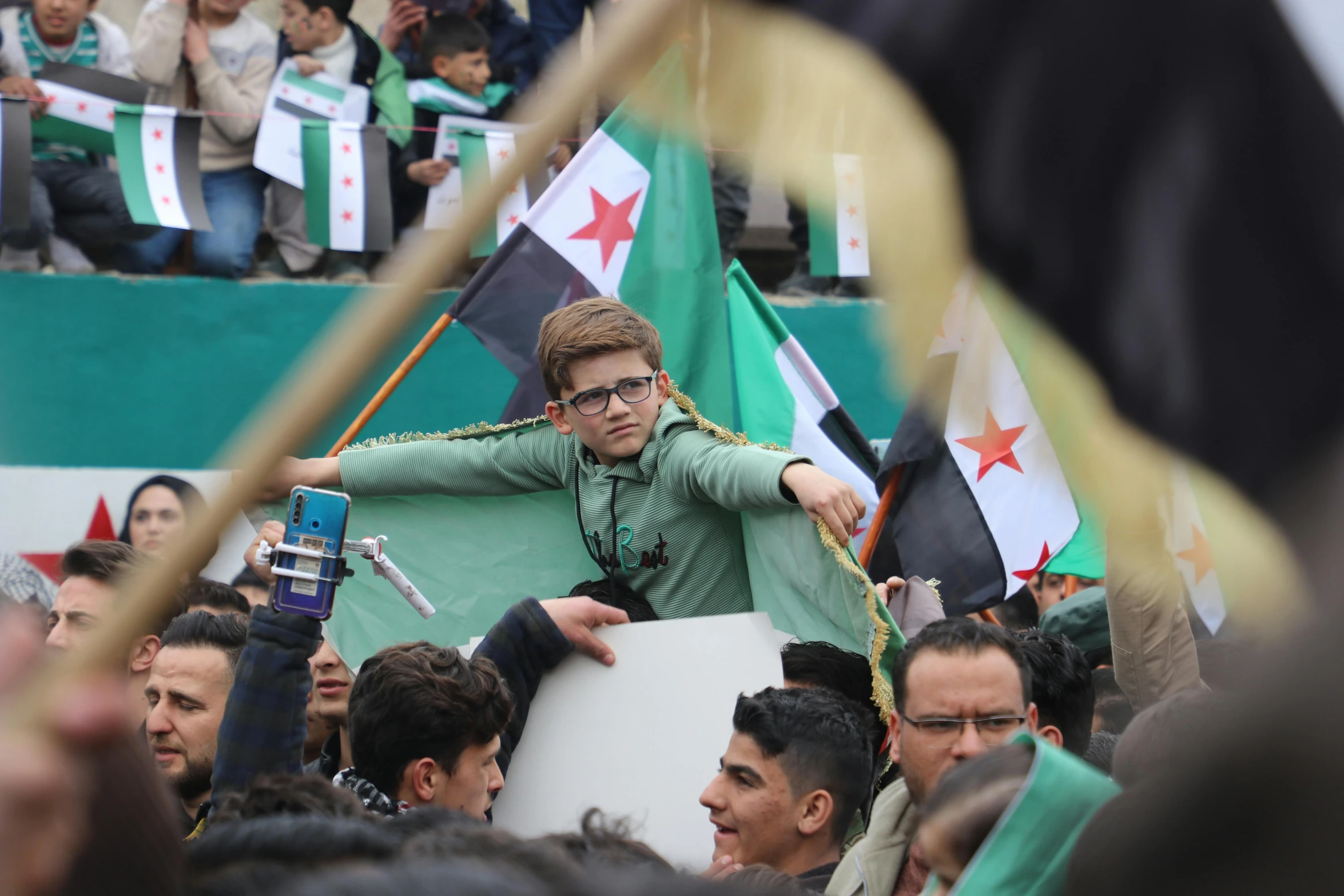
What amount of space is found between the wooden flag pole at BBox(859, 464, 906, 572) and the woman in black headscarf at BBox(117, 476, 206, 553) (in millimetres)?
3226

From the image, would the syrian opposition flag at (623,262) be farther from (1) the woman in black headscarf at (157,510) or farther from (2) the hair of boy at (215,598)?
(1) the woman in black headscarf at (157,510)

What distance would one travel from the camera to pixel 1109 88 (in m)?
1.32

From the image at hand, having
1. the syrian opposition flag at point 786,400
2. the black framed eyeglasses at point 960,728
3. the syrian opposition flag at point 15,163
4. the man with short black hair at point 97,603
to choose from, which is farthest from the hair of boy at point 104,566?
the syrian opposition flag at point 15,163

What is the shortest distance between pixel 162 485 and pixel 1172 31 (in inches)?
234

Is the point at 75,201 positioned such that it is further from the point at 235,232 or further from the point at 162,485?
the point at 162,485

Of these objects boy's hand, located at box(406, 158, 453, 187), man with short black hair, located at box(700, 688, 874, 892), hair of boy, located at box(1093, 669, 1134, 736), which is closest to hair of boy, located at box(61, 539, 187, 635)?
man with short black hair, located at box(700, 688, 874, 892)

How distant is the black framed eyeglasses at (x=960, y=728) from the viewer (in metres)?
2.46

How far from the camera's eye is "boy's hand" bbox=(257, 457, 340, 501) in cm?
322

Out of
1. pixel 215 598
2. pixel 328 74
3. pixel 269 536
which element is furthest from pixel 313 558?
pixel 328 74

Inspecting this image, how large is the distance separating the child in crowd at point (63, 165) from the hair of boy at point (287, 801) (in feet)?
18.7

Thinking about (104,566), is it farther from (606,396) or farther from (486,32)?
(486,32)

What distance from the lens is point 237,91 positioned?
6.98 m

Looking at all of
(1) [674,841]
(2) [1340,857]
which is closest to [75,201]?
(1) [674,841]

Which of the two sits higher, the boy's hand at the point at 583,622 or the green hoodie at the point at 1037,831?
the green hoodie at the point at 1037,831
